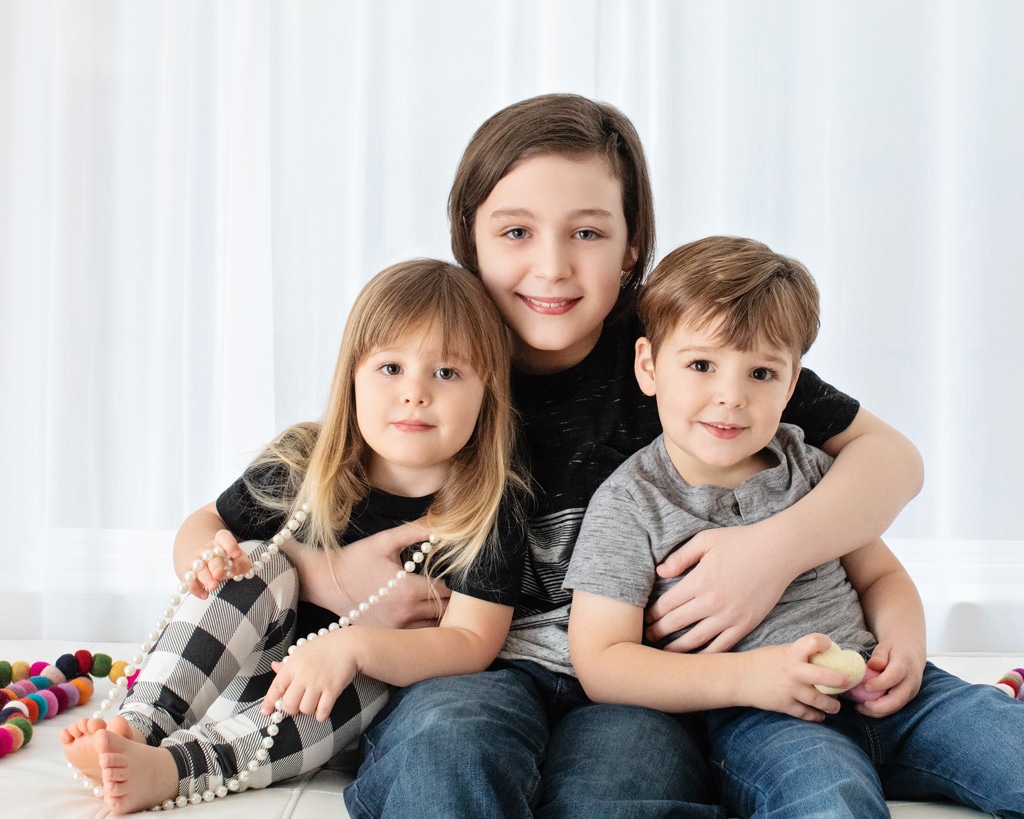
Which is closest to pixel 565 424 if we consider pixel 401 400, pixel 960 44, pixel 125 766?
pixel 401 400

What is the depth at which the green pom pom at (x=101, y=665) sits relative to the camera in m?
1.38

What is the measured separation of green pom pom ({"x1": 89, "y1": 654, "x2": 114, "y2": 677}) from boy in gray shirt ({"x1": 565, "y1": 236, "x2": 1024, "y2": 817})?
696 mm

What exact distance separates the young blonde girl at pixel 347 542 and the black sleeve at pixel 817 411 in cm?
34

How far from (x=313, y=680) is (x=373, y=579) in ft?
0.57

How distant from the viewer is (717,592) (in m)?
1.04

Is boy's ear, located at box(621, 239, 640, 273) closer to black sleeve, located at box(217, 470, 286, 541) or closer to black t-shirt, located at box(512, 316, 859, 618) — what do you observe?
black t-shirt, located at box(512, 316, 859, 618)

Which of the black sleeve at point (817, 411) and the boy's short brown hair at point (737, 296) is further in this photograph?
the black sleeve at point (817, 411)

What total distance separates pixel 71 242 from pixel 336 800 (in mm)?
1246

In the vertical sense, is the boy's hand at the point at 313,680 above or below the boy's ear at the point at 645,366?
below

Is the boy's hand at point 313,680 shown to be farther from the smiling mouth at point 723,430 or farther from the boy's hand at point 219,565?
the smiling mouth at point 723,430

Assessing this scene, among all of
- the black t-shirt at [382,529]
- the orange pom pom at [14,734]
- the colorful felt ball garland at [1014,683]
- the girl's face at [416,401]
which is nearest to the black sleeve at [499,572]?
the black t-shirt at [382,529]

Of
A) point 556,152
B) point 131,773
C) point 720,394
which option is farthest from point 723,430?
point 131,773

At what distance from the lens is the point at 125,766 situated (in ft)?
2.98

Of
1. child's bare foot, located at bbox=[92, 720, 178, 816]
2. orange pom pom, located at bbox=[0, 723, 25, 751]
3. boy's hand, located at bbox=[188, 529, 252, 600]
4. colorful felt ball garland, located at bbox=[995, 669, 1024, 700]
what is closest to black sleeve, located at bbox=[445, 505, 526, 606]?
boy's hand, located at bbox=[188, 529, 252, 600]
